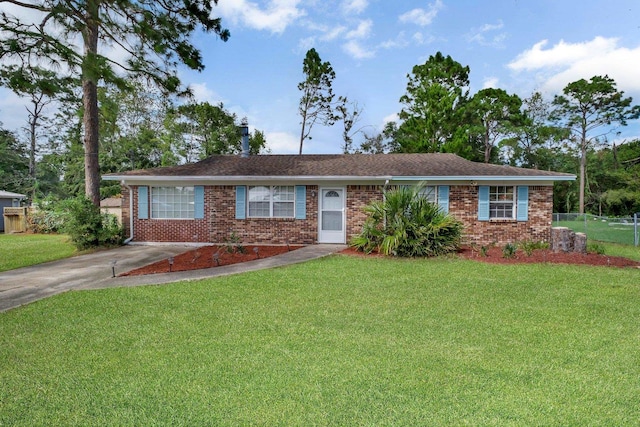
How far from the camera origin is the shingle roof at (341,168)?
38.2 ft

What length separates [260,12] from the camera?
1278 centimetres

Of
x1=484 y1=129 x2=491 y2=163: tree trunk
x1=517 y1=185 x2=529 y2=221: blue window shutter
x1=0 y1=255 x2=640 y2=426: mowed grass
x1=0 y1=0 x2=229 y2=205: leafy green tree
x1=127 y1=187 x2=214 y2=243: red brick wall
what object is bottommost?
x1=0 y1=255 x2=640 y2=426: mowed grass

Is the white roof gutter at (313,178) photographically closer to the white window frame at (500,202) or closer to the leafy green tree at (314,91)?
the white window frame at (500,202)

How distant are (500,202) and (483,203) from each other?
2.00 ft

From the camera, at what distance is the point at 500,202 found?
11.8 meters

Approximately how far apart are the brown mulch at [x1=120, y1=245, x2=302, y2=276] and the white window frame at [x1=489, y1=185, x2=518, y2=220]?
22.3 feet

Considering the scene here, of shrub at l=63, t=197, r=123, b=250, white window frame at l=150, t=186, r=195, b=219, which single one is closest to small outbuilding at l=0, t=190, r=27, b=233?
shrub at l=63, t=197, r=123, b=250

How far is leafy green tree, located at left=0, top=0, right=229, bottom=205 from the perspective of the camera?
18.1ft

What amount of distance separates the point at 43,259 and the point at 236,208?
→ 5554 millimetres

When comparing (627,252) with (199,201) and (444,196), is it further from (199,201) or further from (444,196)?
(199,201)

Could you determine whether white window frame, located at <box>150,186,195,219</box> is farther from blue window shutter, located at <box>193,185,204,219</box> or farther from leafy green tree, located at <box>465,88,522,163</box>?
leafy green tree, located at <box>465,88,522,163</box>

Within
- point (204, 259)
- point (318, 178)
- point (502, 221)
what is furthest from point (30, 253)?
point (502, 221)

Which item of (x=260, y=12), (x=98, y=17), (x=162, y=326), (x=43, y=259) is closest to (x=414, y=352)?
(x=162, y=326)

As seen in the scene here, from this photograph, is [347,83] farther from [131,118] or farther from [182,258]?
[182,258]
